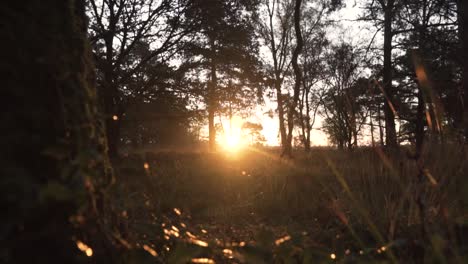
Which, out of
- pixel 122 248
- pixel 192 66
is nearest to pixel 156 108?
pixel 192 66

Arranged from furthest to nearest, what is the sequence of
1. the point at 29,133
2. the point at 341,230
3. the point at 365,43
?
1. the point at 365,43
2. the point at 341,230
3. the point at 29,133

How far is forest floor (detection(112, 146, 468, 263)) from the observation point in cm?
95

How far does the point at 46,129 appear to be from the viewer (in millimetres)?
756

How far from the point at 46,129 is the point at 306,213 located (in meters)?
2.61

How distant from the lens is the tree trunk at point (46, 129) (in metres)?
0.66

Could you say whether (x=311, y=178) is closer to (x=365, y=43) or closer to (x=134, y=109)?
(x=134, y=109)

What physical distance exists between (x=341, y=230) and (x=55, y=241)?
1844mm

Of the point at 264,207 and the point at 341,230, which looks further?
the point at 264,207

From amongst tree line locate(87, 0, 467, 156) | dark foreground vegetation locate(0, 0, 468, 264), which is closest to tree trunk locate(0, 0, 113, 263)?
dark foreground vegetation locate(0, 0, 468, 264)

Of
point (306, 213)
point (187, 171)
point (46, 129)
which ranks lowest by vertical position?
point (306, 213)

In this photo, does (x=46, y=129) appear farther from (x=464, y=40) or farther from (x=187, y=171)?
(x=464, y=40)

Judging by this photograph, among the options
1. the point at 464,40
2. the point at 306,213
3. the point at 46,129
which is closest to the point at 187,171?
the point at 306,213

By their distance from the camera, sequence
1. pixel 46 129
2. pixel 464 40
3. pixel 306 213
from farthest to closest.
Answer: pixel 464 40
pixel 306 213
pixel 46 129

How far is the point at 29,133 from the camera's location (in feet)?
2.35
